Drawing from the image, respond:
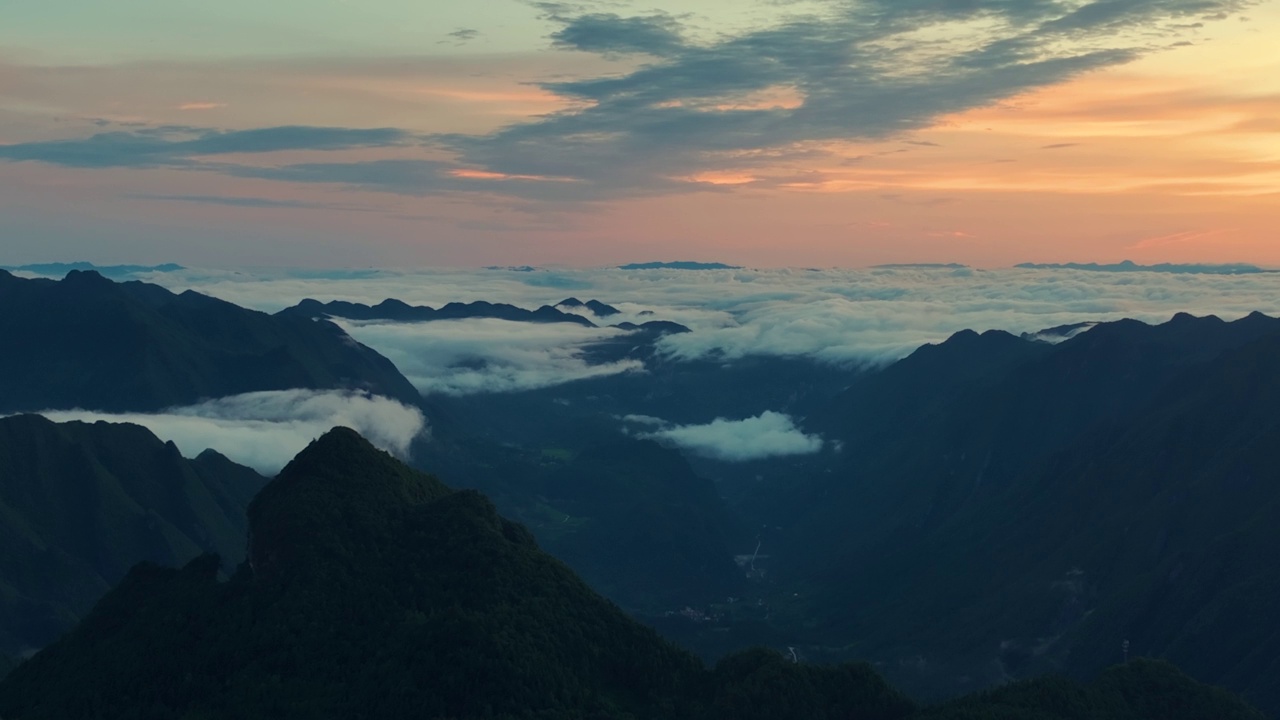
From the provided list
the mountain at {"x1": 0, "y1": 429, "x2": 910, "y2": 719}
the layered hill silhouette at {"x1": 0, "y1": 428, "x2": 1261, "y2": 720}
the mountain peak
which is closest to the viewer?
the mountain at {"x1": 0, "y1": 429, "x2": 910, "y2": 719}

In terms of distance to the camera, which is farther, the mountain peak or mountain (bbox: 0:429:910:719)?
the mountain peak

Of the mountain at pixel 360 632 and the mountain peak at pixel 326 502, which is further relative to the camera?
the mountain peak at pixel 326 502

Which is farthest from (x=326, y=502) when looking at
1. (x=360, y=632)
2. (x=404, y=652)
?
(x=404, y=652)

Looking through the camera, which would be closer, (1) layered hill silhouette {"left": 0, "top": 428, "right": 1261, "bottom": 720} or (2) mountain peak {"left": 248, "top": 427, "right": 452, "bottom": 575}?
(1) layered hill silhouette {"left": 0, "top": 428, "right": 1261, "bottom": 720}

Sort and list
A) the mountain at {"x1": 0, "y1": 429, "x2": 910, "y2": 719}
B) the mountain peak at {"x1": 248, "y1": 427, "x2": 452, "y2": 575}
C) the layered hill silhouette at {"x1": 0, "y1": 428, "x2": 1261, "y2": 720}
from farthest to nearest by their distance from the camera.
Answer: the mountain peak at {"x1": 248, "y1": 427, "x2": 452, "y2": 575}
the layered hill silhouette at {"x1": 0, "y1": 428, "x2": 1261, "y2": 720}
the mountain at {"x1": 0, "y1": 429, "x2": 910, "y2": 719}

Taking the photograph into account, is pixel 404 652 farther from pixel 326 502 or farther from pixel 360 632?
pixel 326 502

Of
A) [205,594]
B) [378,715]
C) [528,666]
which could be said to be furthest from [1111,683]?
[205,594]

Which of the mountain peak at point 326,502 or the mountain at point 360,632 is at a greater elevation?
the mountain peak at point 326,502

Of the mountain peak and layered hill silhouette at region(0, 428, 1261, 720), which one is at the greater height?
the mountain peak

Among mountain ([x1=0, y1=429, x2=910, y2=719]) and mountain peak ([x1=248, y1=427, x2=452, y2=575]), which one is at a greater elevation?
mountain peak ([x1=248, y1=427, x2=452, y2=575])
